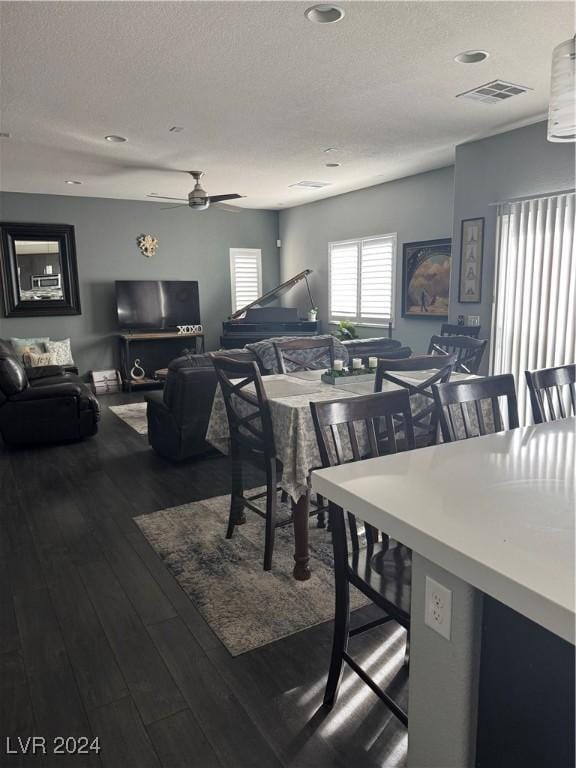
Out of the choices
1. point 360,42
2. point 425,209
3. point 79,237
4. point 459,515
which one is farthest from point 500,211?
point 79,237

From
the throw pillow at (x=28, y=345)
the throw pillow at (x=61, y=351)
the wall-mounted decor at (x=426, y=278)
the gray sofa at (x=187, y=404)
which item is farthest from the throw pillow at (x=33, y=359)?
the wall-mounted decor at (x=426, y=278)

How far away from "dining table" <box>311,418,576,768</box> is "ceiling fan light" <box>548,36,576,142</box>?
1101mm

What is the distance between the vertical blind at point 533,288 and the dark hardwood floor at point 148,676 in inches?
127

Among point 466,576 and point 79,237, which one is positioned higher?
point 79,237

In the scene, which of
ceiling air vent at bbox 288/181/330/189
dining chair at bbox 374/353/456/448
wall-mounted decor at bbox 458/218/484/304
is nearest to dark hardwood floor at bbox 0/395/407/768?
dining chair at bbox 374/353/456/448

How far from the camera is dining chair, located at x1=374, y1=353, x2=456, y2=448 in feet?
9.29

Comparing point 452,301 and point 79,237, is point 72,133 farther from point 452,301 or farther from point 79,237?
point 452,301

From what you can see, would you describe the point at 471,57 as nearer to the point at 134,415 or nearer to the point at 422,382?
the point at 422,382

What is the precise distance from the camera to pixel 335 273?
26.8 feet

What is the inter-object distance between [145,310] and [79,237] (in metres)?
1.40

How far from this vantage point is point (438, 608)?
3.62ft

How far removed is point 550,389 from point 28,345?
6869 millimetres

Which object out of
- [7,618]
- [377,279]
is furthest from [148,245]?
[7,618]

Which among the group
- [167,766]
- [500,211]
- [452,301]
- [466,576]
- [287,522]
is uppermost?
[500,211]
